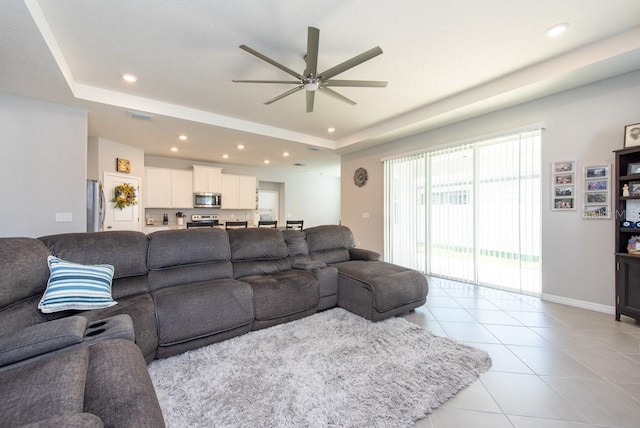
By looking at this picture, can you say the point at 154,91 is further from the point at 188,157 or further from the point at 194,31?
the point at 188,157

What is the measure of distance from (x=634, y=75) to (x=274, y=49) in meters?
3.78

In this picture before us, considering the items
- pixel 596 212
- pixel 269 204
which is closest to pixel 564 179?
pixel 596 212

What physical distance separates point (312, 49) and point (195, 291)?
7.27ft

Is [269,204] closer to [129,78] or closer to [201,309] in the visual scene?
[129,78]

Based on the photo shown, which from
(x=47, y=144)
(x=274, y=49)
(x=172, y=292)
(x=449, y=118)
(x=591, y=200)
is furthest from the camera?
(x=449, y=118)

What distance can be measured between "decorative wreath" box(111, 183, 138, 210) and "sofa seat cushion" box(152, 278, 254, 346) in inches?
162

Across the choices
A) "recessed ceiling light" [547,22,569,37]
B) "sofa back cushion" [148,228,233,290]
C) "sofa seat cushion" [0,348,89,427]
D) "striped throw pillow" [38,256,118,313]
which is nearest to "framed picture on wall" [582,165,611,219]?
"recessed ceiling light" [547,22,569,37]

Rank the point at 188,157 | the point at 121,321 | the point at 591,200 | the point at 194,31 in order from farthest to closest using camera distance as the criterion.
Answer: the point at 188,157
the point at 591,200
the point at 194,31
the point at 121,321

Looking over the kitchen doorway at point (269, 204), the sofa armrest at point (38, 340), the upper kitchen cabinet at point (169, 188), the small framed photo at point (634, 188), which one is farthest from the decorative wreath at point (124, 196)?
the small framed photo at point (634, 188)

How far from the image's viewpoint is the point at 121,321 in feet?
4.95

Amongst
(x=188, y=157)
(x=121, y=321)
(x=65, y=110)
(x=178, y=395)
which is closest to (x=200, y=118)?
(x=65, y=110)

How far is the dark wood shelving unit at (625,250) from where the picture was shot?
2555 millimetres

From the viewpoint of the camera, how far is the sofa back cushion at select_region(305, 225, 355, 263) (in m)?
3.60

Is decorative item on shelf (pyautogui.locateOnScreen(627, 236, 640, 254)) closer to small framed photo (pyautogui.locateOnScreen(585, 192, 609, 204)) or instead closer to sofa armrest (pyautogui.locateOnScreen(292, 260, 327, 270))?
small framed photo (pyautogui.locateOnScreen(585, 192, 609, 204))
